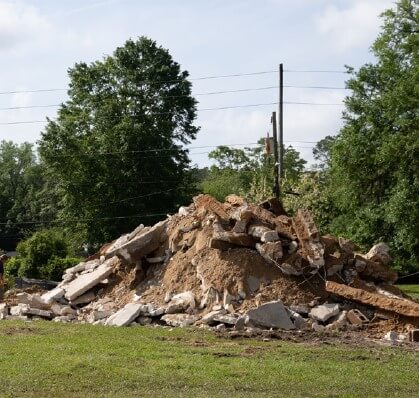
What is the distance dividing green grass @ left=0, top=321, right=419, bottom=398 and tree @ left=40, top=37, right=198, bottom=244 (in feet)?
123

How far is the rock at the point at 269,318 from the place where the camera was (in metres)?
20.5

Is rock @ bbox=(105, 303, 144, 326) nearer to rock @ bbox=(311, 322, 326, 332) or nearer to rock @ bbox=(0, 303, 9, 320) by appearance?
rock @ bbox=(0, 303, 9, 320)

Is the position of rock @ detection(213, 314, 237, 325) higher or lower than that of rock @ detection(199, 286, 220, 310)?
lower

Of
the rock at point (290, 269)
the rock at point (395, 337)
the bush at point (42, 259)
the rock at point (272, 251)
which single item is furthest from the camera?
the bush at point (42, 259)

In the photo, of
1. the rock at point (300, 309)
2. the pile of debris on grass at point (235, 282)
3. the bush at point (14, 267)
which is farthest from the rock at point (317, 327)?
the bush at point (14, 267)

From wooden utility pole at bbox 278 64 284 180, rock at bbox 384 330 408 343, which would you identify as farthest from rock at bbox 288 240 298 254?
wooden utility pole at bbox 278 64 284 180

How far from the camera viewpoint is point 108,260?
26469mm

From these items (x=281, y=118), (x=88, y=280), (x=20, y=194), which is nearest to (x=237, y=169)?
(x=20, y=194)

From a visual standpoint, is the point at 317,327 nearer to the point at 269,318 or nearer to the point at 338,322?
the point at 338,322

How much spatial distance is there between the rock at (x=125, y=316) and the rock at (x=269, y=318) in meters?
2.86

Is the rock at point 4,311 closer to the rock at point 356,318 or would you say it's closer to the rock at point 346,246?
the rock at point 356,318

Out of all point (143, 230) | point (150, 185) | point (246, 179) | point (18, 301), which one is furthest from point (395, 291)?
point (246, 179)

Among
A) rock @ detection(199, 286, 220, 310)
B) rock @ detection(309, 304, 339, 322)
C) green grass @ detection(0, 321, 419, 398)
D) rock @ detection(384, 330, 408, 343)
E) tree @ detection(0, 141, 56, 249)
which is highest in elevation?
tree @ detection(0, 141, 56, 249)

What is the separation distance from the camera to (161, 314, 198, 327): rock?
70.2 ft
